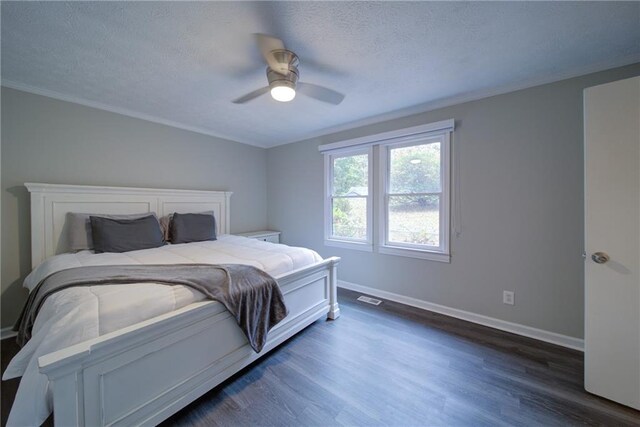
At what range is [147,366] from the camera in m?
1.30

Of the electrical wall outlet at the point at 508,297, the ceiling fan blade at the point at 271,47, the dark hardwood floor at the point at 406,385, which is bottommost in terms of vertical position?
the dark hardwood floor at the point at 406,385

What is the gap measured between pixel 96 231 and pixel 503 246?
13.0ft

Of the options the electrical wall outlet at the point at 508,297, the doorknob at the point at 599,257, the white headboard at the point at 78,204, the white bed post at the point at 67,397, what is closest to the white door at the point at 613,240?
the doorknob at the point at 599,257

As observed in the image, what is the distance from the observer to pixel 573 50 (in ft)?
5.91

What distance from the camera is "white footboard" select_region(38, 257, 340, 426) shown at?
1.03 meters

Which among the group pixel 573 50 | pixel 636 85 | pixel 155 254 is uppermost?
pixel 573 50

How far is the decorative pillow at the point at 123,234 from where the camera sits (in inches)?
93.0

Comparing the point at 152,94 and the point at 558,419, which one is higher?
the point at 152,94

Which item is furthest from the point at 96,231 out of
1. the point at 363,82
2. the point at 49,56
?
the point at 363,82

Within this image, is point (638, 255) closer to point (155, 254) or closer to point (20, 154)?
point (155, 254)

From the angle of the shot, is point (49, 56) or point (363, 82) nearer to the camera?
point (49, 56)

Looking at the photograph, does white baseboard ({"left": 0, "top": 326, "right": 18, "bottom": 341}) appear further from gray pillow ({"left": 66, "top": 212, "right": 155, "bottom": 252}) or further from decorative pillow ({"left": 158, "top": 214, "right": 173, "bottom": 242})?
decorative pillow ({"left": 158, "top": 214, "right": 173, "bottom": 242})

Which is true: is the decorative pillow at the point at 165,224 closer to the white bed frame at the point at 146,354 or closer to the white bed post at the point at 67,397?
the white bed frame at the point at 146,354

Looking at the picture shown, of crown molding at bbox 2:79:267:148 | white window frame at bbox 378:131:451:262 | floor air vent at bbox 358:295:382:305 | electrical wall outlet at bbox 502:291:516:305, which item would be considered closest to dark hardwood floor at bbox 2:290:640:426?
electrical wall outlet at bbox 502:291:516:305
